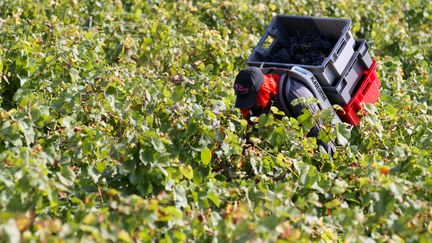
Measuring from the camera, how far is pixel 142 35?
23.0ft

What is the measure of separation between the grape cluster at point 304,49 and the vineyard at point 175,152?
1.39 feet

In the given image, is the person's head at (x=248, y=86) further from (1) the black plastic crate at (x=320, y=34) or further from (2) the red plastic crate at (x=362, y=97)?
(2) the red plastic crate at (x=362, y=97)

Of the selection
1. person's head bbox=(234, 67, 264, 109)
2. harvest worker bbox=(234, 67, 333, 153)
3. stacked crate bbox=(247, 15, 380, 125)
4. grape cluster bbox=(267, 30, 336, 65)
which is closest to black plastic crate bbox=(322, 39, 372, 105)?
stacked crate bbox=(247, 15, 380, 125)

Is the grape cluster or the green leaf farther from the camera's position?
the grape cluster

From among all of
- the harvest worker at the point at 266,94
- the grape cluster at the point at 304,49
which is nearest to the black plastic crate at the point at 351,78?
the grape cluster at the point at 304,49

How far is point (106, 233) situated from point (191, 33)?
446cm

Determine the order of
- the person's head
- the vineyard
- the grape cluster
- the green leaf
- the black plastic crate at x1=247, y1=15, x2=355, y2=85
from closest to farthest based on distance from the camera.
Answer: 1. the vineyard
2. the green leaf
3. the person's head
4. the black plastic crate at x1=247, y1=15, x2=355, y2=85
5. the grape cluster

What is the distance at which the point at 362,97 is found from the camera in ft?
17.4

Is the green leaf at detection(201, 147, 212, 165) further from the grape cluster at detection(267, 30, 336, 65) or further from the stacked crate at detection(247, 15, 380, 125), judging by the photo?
the grape cluster at detection(267, 30, 336, 65)

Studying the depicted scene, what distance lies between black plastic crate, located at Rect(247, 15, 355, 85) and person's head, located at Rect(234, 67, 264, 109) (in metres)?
0.41

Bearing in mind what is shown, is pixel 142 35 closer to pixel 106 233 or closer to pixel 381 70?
pixel 381 70

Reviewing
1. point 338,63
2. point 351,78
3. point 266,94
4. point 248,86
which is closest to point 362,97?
point 351,78

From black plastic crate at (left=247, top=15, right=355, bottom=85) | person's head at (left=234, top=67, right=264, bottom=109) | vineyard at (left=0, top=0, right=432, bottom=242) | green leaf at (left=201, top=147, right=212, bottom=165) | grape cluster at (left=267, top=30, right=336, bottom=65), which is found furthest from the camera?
grape cluster at (left=267, top=30, right=336, bottom=65)

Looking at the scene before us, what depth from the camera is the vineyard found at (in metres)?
3.50
